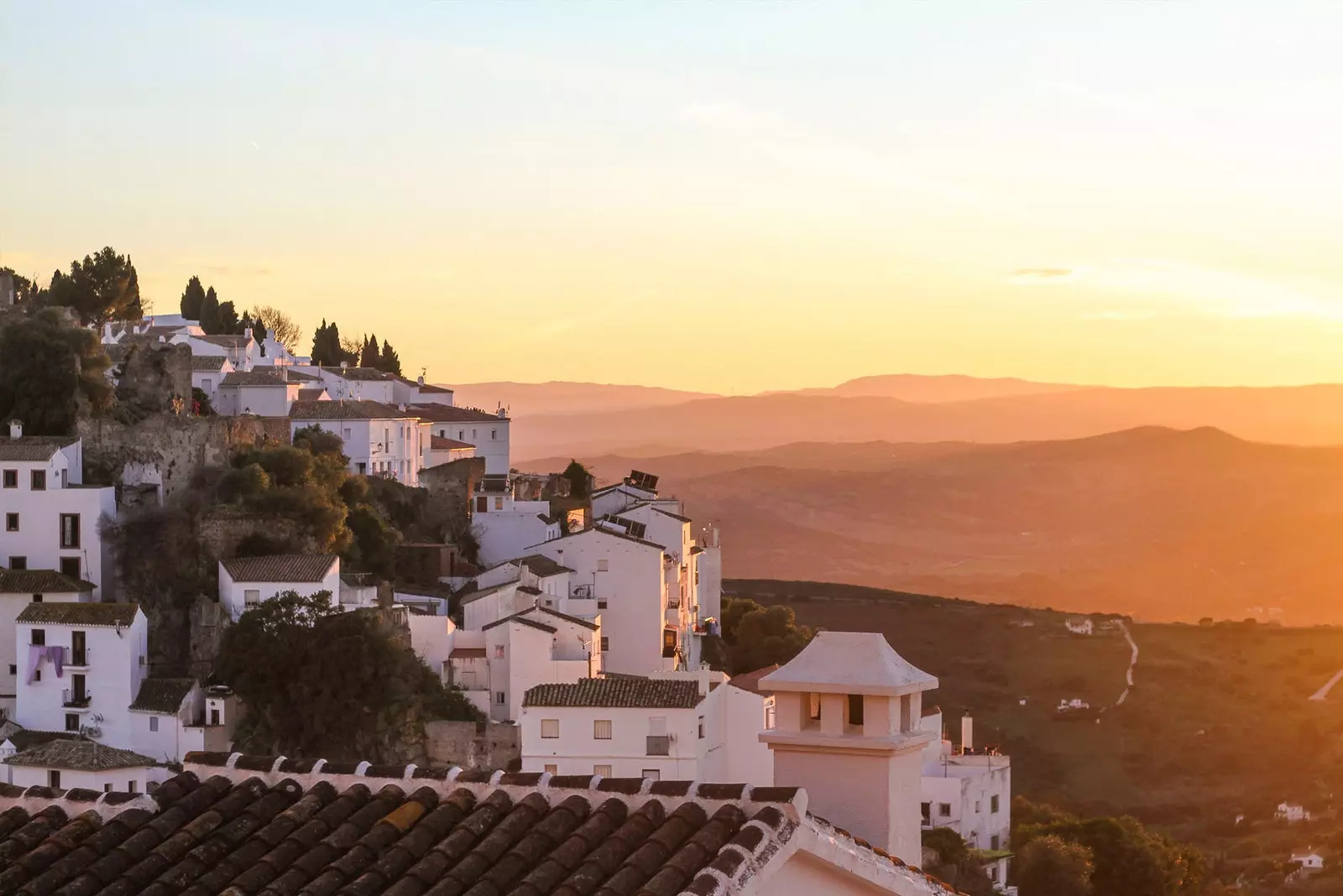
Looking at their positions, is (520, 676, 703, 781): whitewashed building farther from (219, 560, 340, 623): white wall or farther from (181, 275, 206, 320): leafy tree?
(181, 275, 206, 320): leafy tree

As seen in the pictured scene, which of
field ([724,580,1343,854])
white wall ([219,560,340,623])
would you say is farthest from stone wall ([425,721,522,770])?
field ([724,580,1343,854])

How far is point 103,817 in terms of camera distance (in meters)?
8.24

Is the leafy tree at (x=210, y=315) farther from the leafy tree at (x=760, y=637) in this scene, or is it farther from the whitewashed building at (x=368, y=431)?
the leafy tree at (x=760, y=637)

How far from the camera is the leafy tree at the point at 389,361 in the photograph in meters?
77.6

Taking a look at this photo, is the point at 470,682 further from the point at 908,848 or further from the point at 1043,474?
the point at 1043,474

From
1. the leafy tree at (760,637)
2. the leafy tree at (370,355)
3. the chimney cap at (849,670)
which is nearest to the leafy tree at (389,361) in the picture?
the leafy tree at (370,355)

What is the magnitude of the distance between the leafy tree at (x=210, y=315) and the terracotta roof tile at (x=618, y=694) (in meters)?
31.7

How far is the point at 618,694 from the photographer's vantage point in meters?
39.9

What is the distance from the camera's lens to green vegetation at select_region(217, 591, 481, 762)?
41.2 m

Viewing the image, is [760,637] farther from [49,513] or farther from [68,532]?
[49,513]

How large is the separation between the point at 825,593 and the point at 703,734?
41.9 m

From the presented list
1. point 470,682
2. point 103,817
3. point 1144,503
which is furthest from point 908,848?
point 1144,503

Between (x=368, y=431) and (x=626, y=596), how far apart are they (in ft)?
32.3

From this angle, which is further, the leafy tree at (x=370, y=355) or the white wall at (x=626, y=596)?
the leafy tree at (x=370, y=355)
